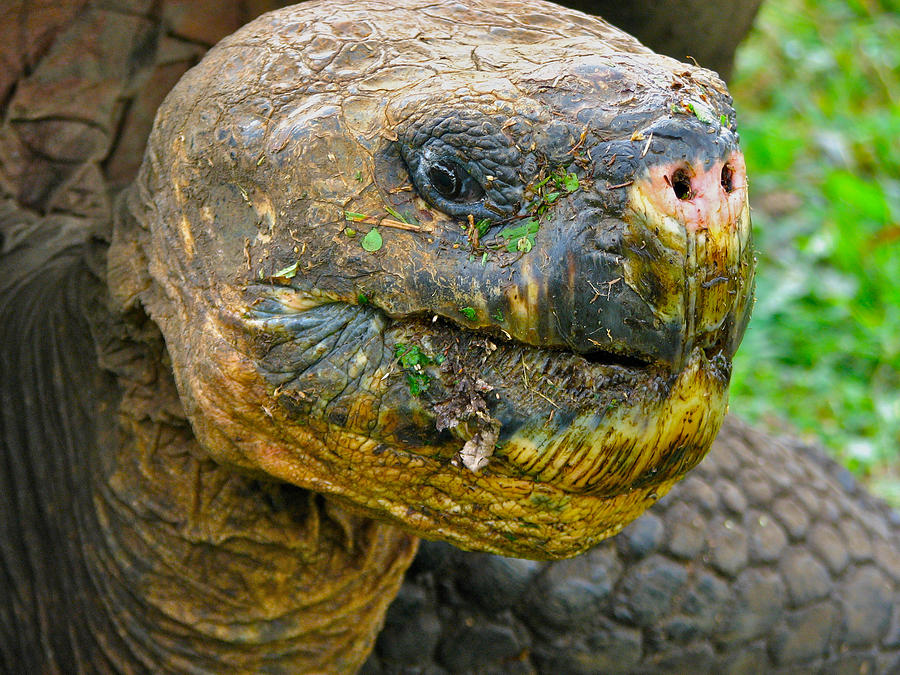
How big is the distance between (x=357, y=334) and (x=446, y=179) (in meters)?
0.23

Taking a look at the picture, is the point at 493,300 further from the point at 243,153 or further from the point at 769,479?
the point at 769,479

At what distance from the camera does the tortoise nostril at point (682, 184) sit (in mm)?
1225

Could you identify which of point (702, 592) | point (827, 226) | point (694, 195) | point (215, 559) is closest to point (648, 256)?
point (694, 195)

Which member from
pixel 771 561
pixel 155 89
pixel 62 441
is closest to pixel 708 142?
pixel 62 441

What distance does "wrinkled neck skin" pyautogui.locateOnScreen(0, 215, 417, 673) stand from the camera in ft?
5.56

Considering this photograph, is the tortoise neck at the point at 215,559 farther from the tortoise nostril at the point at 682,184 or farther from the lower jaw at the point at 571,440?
the tortoise nostril at the point at 682,184

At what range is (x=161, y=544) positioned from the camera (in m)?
1.72

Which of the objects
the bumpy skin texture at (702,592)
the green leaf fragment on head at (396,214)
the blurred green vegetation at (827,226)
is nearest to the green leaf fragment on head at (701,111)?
the green leaf fragment on head at (396,214)

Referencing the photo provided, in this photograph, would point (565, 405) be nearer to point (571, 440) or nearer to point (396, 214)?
point (571, 440)

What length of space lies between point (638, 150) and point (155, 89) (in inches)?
74.2

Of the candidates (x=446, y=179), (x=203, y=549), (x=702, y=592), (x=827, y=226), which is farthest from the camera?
(x=827, y=226)

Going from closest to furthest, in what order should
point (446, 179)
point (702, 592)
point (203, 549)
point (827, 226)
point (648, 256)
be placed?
point (648, 256) → point (446, 179) → point (203, 549) → point (702, 592) → point (827, 226)

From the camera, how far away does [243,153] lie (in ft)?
4.73

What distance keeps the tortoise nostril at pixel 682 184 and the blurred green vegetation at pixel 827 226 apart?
243 centimetres
